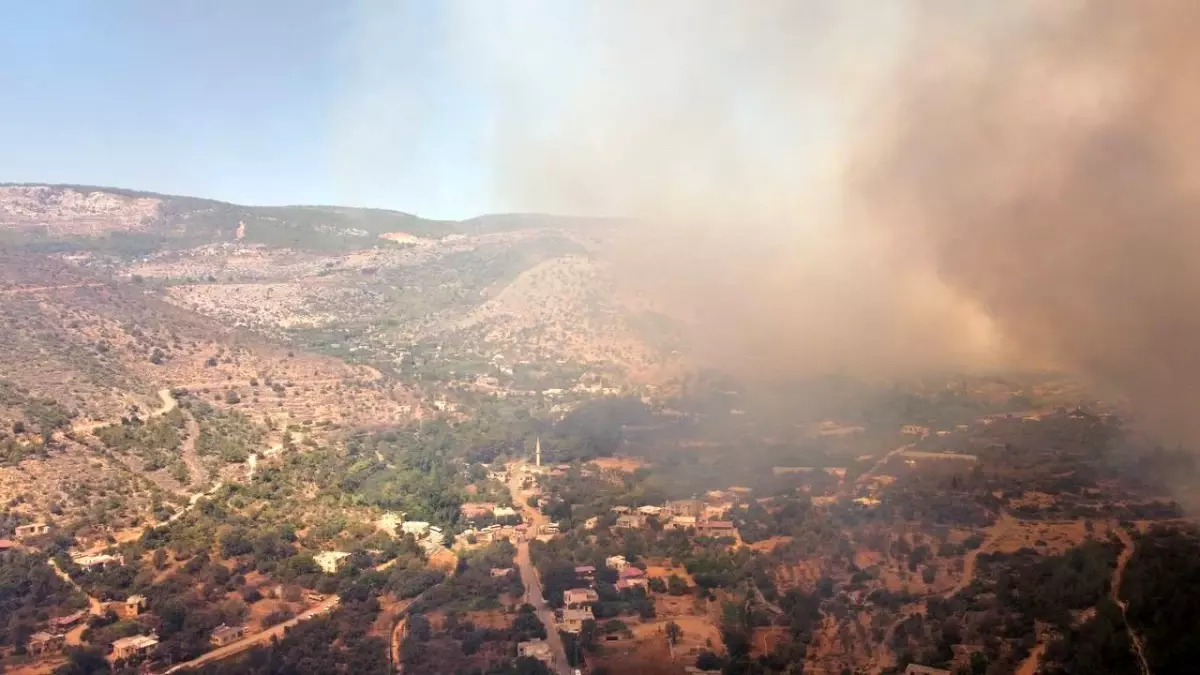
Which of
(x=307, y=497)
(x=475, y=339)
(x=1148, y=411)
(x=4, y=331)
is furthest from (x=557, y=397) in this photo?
(x=1148, y=411)

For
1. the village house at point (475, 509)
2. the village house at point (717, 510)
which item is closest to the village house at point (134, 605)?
the village house at point (475, 509)

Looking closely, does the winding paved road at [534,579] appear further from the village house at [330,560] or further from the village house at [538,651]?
the village house at [330,560]

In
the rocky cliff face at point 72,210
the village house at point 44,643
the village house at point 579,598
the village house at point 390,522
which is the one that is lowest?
the village house at point 44,643

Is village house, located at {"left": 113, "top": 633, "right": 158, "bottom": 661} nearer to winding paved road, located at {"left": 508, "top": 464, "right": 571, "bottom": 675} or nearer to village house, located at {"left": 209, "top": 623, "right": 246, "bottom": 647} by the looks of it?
village house, located at {"left": 209, "top": 623, "right": 246, "bottom": 647}

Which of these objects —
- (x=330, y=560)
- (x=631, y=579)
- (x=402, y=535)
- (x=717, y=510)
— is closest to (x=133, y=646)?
(x=330, y=560)

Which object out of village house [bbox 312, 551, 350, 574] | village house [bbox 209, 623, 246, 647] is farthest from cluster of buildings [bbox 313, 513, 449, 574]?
village house [bbox 209, 623, 246, 647]

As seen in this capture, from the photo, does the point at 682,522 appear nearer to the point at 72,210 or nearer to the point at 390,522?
the point at 390,522

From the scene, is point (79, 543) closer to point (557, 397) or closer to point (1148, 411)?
point (557, 397)
